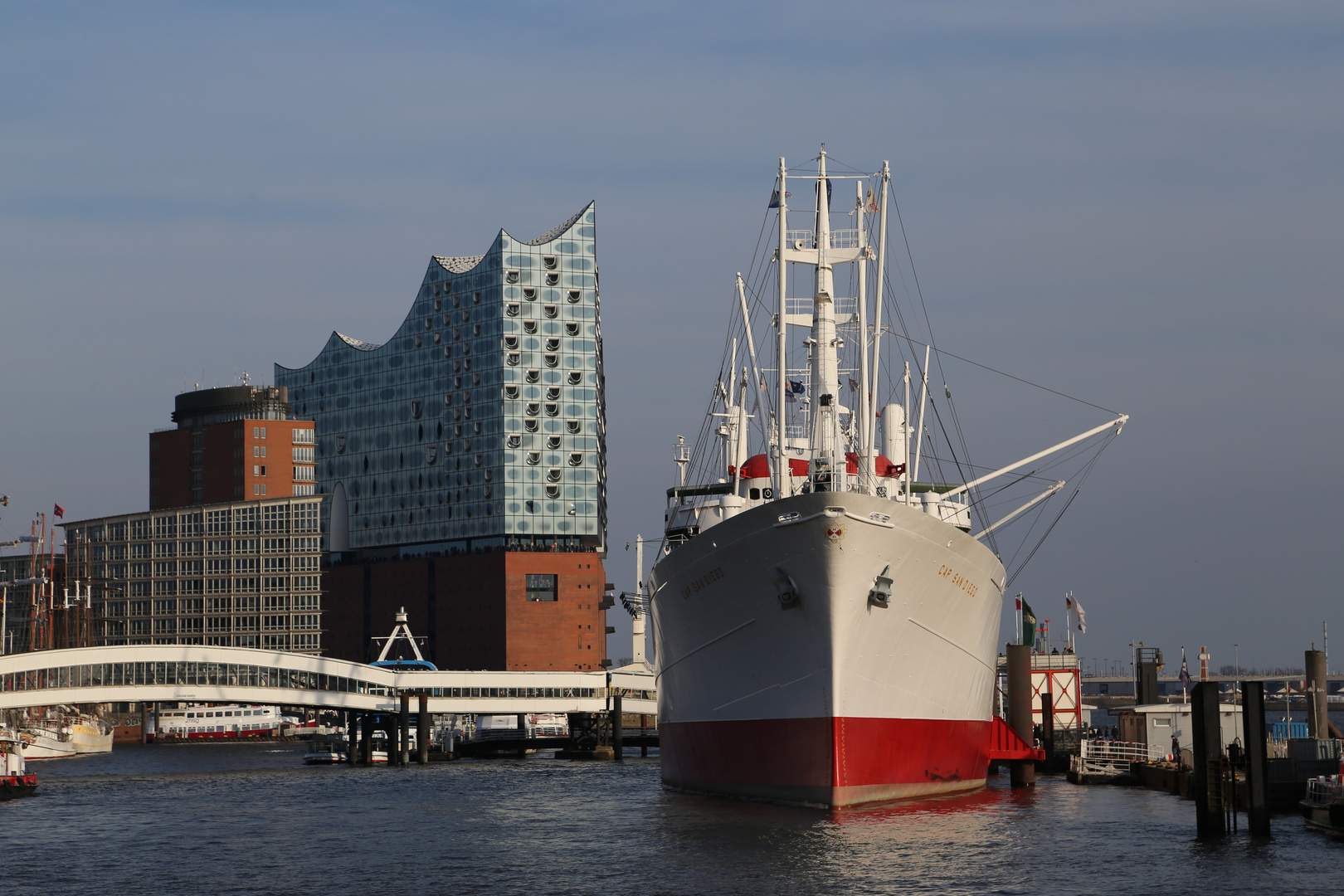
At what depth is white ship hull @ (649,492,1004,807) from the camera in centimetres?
4519

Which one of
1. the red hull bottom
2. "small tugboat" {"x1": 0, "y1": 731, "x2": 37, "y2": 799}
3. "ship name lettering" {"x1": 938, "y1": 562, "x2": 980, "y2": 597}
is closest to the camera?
the red hull bottom

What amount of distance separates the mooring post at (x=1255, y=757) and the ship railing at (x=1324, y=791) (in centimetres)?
238

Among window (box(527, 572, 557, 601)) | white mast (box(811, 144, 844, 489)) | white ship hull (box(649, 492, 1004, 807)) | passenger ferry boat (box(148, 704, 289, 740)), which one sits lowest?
passenger ferry boat (box(148, 704, 289, 740))

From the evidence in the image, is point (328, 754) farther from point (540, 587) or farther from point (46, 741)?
point (540, 587)

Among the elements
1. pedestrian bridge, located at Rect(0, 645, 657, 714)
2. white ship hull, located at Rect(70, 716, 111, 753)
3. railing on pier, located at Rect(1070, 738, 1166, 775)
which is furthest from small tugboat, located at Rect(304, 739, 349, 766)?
railing on pier, located at Rect(1070, 738, 1166, 775)

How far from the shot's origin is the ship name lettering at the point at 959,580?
48375mm

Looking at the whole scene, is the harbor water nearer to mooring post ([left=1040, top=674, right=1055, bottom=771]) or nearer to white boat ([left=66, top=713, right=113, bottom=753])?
mooring post ([left=1040, top=674, right=1055, bottom=771])

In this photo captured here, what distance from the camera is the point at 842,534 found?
147 feet

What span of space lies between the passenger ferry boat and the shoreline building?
14.4 m

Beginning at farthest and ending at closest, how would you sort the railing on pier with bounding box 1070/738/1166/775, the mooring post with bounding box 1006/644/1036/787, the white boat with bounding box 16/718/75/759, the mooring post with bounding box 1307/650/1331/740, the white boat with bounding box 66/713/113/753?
the white boat with bounding box 66/713/113/753 → the white boat with bounding box 16/718/75/759 → the railing on pier with bounding box 1070/738/1166/775 → the mooring post with bounding box 1006/644/1036/787 → the mooring post with bounding box 1307/650/1331/740

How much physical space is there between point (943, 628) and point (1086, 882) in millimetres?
12312

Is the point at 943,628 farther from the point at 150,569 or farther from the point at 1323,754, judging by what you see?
the point at 150,569

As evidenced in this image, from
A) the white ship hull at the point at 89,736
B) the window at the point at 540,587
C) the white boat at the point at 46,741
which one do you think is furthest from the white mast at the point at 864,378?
the window at the point at 540,587

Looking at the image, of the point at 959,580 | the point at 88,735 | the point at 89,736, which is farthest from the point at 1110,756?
the point at 89,736
